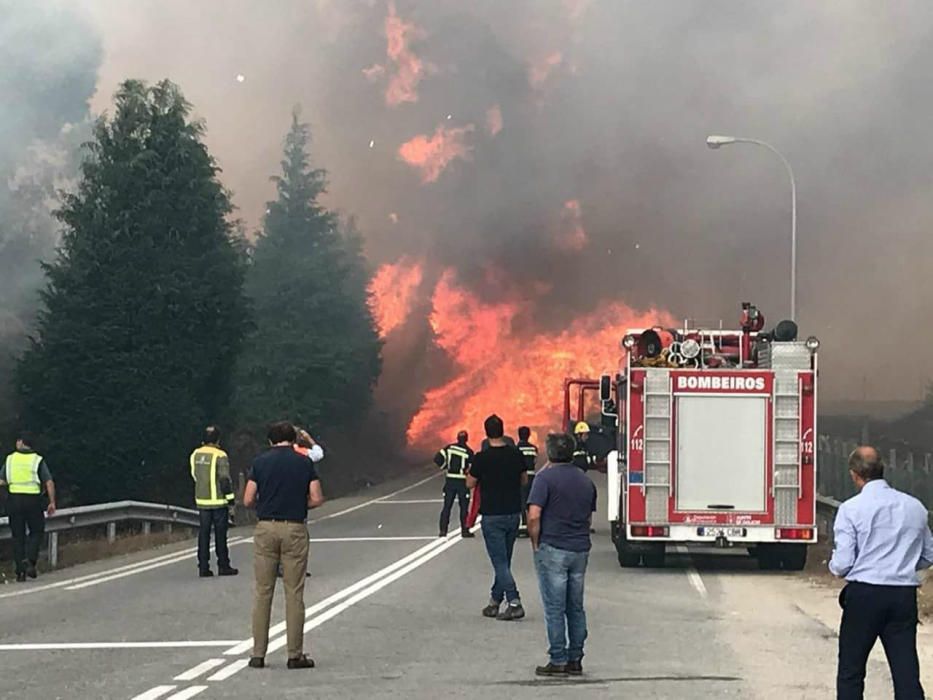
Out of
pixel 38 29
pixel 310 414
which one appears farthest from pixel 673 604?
pixel 38 29

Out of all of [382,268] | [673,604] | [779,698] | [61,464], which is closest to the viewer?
[779,698]

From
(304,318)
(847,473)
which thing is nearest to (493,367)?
(304,318)

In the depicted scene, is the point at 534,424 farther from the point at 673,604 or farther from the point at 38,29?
the point at 673,604

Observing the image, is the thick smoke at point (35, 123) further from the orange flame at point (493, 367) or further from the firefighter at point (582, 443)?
the firefighter at point (582, 443)

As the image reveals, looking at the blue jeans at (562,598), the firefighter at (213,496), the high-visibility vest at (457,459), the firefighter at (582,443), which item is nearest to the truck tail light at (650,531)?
the firefighter at (582,443)

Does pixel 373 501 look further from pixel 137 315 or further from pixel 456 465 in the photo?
pixel 456 465

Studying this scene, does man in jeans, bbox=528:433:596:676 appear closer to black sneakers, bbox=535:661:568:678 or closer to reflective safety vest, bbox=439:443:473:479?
black sneakers, bbox=535:661:568:678

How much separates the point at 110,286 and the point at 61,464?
5.15 m

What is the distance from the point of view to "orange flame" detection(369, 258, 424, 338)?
6450 centimetres

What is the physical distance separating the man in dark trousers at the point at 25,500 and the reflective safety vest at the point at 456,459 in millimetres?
7302

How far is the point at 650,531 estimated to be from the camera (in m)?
18.6

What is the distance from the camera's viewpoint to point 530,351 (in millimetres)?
57344

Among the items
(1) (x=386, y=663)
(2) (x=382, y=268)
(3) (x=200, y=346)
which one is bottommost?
(1) (x=386, y=663)

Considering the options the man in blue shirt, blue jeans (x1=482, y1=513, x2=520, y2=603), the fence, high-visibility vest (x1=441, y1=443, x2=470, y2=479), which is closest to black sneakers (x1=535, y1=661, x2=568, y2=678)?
the man in blue shirt
